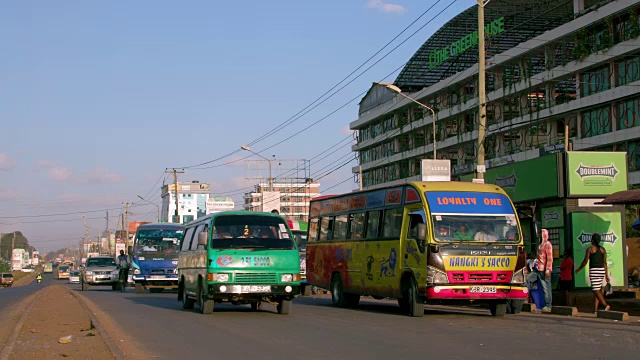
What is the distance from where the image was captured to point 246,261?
1828cm

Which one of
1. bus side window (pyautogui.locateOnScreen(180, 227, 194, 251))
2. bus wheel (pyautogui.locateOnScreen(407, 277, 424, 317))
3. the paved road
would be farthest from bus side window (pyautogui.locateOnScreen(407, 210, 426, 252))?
bus side window (pyautogui.locateOnScreen(180, 227, 194, 251))

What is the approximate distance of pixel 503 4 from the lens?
7075cm

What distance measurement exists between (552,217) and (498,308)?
4.83 metres

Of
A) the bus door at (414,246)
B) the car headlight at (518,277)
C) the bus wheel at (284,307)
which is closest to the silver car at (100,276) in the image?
the bus wheel at (284,307)

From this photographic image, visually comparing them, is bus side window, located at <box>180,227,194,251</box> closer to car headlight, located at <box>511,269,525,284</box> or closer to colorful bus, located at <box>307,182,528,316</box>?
colorful bus, located at <box>307,182,528,316</box>

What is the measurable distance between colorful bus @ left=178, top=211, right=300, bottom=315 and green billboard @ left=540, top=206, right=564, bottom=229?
301 inches

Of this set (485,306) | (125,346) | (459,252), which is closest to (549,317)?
(459,252)

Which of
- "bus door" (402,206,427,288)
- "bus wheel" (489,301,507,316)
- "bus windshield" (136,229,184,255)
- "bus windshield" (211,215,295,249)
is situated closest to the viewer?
"bus door" (402,206,427,288)

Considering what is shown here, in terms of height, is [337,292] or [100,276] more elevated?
[337,292]

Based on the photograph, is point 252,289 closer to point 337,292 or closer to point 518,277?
point 337,292

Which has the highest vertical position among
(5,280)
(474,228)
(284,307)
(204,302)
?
(474,228)

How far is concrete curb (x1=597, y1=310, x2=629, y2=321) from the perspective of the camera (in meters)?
16.6

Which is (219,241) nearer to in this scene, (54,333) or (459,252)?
(54,333)

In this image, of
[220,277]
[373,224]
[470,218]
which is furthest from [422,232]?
[220,277]
